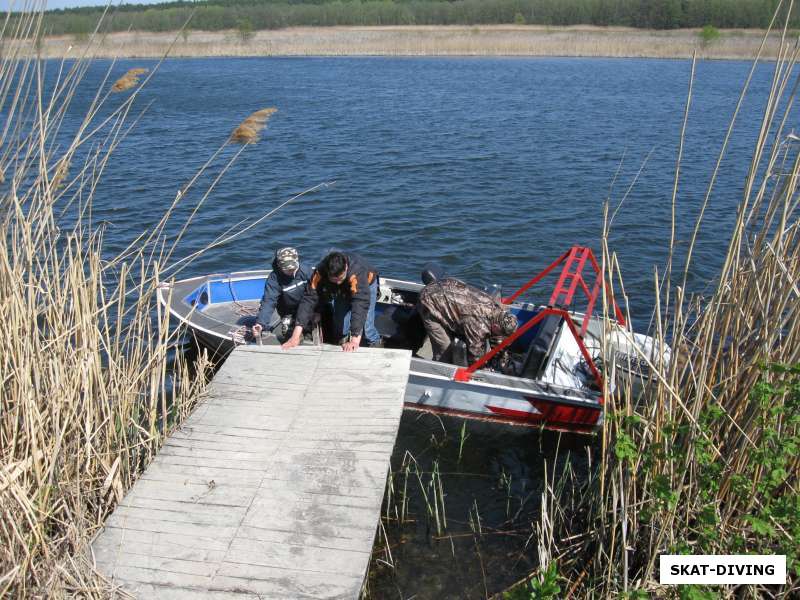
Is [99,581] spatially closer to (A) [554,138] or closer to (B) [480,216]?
(B) [480,216]

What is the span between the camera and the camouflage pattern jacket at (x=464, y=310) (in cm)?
749

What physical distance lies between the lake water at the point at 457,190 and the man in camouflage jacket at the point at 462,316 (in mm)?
987

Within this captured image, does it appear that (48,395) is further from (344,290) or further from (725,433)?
(725,433)

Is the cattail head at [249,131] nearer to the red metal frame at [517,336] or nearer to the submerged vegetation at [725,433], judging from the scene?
the submerged vegetation at [725,433]

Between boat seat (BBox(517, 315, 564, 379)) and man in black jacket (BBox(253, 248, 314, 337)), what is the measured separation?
2.46 m

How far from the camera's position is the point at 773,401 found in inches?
166

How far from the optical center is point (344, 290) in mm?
7238

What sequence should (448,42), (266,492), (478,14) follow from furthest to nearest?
(478,14) → (448,42) → (266,492)

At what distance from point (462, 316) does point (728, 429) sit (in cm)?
347

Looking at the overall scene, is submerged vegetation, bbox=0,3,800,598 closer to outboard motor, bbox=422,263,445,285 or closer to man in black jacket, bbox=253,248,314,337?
man in black jacket, bbox=253,248,314,337

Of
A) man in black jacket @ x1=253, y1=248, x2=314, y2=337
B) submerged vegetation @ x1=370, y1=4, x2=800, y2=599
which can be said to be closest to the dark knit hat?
man in black jacket @ x1=253, y1=248, x2=314, y2=337

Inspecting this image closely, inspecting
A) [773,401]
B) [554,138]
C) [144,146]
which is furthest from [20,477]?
[554,138]

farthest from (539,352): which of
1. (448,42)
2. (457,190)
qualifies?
(448,42)

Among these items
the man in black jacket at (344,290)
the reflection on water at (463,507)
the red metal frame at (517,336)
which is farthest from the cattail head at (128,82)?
the red metal frame at (517,336)
